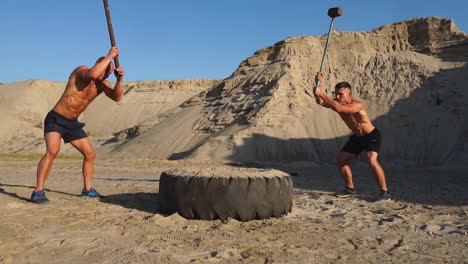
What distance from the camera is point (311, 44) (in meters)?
21.7

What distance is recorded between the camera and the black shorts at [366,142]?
5.87 meters

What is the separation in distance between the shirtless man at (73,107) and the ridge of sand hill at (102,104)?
35.2m

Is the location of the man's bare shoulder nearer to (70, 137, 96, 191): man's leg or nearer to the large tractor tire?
(70, 137, 96, 191): man's leg

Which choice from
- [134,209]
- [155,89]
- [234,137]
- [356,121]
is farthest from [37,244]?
[155,89]

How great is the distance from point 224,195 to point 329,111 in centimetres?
1475

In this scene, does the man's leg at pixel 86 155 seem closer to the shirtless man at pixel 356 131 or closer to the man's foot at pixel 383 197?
the shirtless man at pixel 356 131

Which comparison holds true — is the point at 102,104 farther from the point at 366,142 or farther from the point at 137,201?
the point at 366,142

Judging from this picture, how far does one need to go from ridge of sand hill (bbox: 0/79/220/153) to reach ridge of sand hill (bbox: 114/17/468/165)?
19.6 metres

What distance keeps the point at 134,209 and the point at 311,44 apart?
1895 cm

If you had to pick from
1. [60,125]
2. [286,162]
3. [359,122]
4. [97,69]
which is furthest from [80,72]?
[286,162]

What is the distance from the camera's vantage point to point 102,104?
4709 cm

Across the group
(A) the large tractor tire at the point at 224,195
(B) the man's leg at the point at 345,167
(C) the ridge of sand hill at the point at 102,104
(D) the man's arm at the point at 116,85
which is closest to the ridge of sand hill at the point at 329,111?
(B) the man's leg at the point at 345,167

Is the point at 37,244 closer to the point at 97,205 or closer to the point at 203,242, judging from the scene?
the point at 203,242

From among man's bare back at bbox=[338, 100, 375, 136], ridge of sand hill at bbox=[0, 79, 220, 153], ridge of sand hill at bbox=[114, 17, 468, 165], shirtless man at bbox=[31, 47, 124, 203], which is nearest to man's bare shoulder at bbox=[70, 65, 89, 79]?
shirtless man at bbox=[31, 47, 124, 203]
